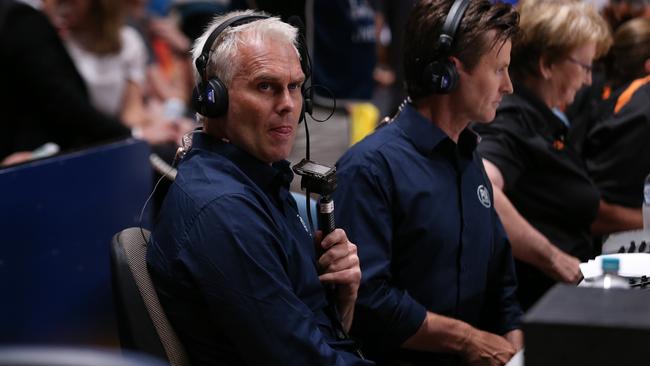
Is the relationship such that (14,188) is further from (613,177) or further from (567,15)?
(613,177)

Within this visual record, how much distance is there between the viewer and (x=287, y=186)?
1937mm

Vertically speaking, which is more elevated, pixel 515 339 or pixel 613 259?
pixel 613 259

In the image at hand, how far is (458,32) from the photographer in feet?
7.64

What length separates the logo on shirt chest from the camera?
2410 millimetres

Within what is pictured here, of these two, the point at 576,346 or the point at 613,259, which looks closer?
the point at 576,346

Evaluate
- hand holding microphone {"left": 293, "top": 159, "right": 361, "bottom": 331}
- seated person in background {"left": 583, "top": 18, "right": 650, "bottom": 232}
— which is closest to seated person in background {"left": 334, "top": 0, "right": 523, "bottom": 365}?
hand holding microphone {"left": 293, "top": 159, "right": 361, "bottom": 331}

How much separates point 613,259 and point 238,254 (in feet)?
2.87

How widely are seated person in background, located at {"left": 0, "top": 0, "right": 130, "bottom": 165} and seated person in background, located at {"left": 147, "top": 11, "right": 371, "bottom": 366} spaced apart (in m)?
1.56

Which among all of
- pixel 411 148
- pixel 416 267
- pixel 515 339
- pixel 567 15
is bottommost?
pixel 515 339

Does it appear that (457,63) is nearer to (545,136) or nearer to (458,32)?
(458,32)

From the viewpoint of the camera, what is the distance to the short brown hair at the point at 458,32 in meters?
2.33

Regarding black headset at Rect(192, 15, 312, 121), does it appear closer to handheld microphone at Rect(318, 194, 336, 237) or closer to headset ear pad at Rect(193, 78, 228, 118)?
headset ear pad at Rect(193, 78, 228, 118)

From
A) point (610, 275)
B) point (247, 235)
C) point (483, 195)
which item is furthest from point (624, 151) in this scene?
point (247, 235)

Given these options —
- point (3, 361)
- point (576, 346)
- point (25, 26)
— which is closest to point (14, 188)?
point (25, 26)
